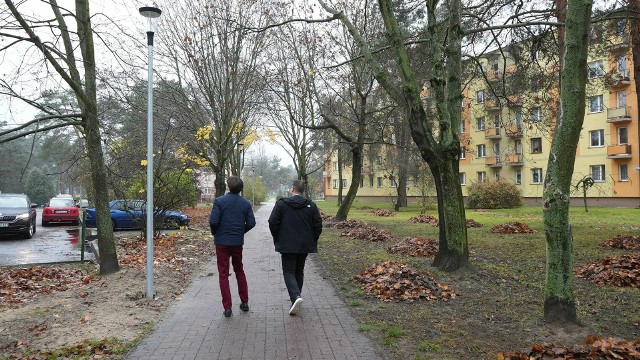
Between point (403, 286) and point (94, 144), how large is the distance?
631cm

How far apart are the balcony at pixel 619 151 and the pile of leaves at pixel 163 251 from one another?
35067mm

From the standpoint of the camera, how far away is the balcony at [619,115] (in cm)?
3772

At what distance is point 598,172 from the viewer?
40.6 metres

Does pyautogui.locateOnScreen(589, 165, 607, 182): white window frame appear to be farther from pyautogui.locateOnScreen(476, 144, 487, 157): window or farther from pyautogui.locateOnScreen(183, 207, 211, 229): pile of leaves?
pyautogui.locateOnScreen(183, 207, 211, 229): pile of leaves

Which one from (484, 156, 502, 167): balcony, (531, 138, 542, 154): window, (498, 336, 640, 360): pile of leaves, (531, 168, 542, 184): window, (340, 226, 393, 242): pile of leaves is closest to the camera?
(498, 336, 640, 360): pile of leaves

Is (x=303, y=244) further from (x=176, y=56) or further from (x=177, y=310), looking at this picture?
(x=176, y=56)

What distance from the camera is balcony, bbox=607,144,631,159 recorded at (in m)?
37.4

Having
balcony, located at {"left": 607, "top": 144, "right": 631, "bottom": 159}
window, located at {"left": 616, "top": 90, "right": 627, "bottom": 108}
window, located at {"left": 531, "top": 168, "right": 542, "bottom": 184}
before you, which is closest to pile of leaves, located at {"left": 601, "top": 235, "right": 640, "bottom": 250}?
balcony, located at {"left": 607, "top": 144, "right": 631, "bottom": 159}

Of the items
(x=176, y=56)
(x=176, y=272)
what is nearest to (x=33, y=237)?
(x=176, y=56)

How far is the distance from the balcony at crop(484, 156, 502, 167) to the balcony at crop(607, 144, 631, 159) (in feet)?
38.1

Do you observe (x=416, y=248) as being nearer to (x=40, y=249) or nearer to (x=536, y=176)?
(x=40, y=249)

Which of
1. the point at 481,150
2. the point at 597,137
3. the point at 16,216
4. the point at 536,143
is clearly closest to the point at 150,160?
the point at 16,216

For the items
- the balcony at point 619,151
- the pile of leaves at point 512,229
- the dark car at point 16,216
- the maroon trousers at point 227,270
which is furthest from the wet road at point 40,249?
the balcony at point 619,151

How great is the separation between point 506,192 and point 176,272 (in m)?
33.6
